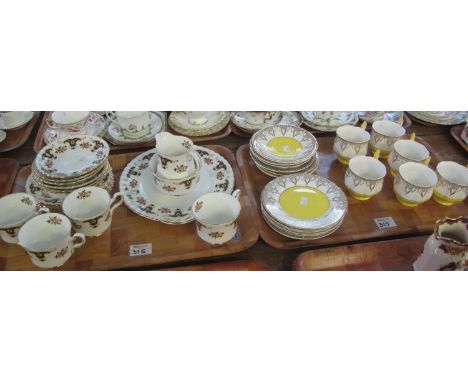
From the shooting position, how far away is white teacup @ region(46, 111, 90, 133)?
144 cm

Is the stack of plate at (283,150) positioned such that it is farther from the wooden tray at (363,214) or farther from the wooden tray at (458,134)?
the wooden tray at (458,134)

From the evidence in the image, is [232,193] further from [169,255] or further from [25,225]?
[25,225]

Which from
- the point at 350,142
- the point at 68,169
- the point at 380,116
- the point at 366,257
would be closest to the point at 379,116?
the point at 380,116

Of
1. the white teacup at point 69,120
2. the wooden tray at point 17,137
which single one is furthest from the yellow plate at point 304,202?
the wooden tray at point 17,137

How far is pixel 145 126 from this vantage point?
4.86 feet

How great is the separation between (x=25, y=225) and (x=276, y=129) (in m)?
0.86

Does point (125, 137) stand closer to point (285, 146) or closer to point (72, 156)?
point (72, 156)

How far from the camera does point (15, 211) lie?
1.12 meters

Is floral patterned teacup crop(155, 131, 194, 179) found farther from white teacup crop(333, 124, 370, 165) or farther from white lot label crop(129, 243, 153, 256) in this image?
white teacup crop(333, 124, 370, 165)

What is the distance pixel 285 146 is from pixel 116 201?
1.96 ft

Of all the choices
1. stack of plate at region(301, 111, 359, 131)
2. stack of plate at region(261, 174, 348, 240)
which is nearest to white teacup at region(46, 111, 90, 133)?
stack of plate at region(261, 174, 348, 240)

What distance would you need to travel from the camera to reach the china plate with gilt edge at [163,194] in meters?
1.17

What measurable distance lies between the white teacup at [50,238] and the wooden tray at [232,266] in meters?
0.26

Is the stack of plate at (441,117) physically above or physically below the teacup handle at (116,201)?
above
